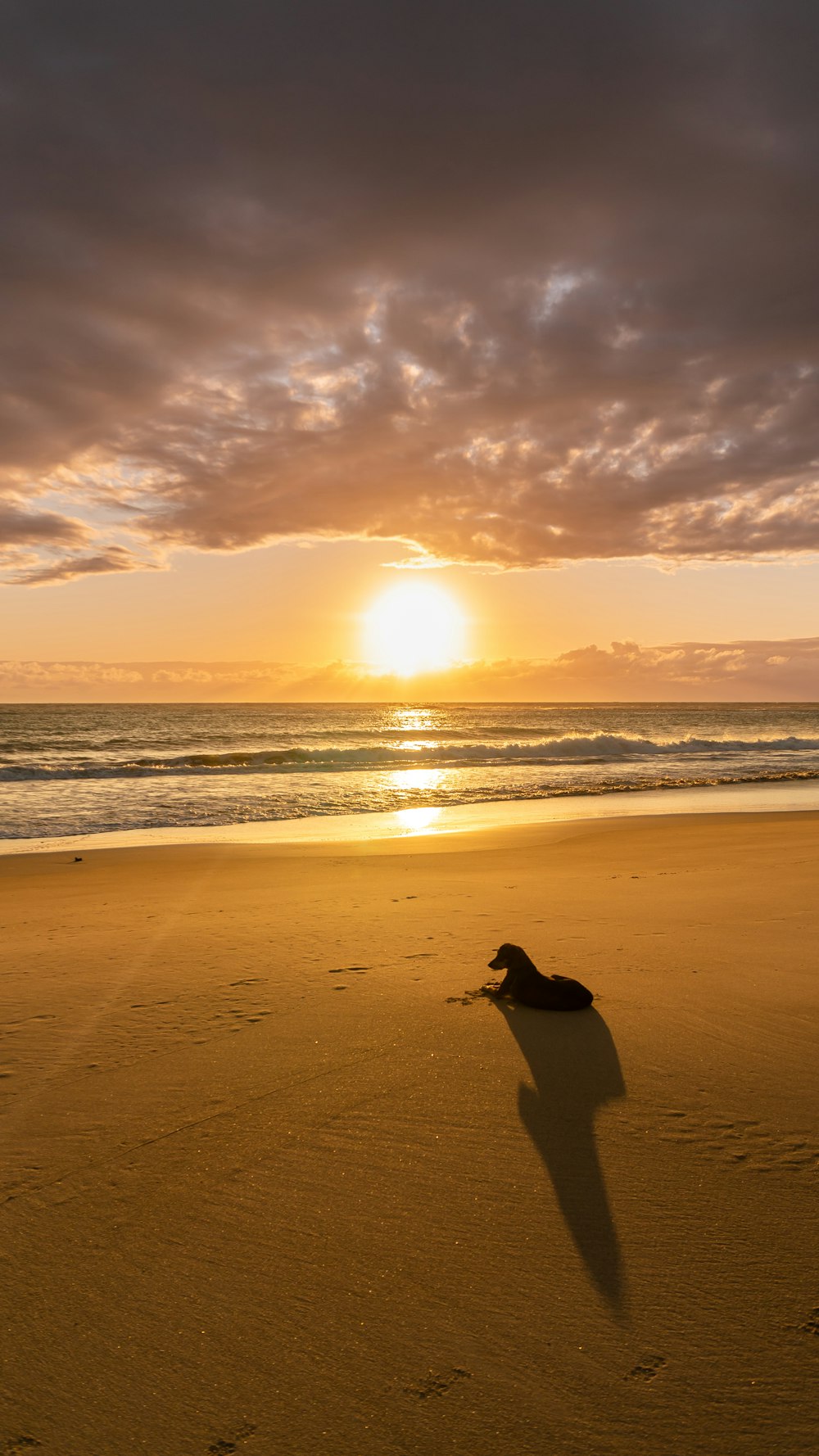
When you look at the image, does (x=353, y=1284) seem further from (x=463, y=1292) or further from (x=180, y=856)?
(x=180, y=856)

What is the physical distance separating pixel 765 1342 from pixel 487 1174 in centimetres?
123

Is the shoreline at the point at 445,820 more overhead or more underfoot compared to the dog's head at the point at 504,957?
more underfoot

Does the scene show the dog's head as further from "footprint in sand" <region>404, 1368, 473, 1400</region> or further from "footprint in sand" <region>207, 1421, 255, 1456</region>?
"footprint in sand" <region>207, 1421, 255, 1456</region>

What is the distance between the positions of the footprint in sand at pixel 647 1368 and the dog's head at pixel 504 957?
11.0ft

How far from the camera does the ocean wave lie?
30.9m

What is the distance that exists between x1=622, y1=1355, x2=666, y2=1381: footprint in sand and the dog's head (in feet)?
11.0

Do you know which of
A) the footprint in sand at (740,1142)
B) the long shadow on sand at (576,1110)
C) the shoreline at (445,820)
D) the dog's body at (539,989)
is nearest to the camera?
the long shadow on sand at (576,1110)

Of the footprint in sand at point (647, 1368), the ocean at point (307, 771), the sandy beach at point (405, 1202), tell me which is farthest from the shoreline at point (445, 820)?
the footprint in sand at point (647, 1368)

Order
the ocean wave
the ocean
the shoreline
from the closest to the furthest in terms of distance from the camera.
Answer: the shoreline, the ocean, the ocean wave

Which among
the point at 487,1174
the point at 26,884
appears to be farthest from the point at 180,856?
the point at 487,1174

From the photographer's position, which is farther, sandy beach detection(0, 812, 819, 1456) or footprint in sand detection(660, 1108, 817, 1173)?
footprint in sand detection(660, 1108, 817, 1173)

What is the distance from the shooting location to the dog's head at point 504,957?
19.4 feet

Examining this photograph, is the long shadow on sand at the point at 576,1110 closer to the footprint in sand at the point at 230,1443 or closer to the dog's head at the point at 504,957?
the dog's head at the point at 504,957

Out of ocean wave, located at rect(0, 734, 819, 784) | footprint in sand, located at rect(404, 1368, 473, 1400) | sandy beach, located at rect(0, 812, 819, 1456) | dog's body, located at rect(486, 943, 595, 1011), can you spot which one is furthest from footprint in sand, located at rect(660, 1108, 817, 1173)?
ocean wave, located at rect(0, 734, 819, 784)
